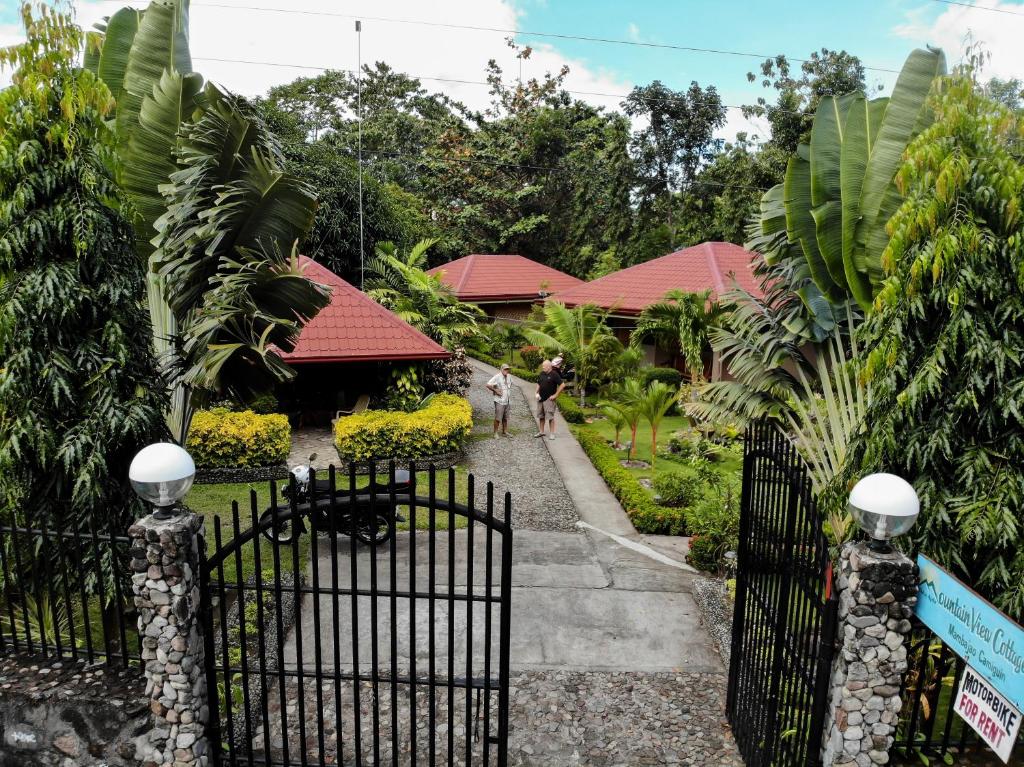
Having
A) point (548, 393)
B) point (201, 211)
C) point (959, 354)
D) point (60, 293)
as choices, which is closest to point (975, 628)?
point (959, 354)

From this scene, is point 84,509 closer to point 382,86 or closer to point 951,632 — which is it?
point 951,632

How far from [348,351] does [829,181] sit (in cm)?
963

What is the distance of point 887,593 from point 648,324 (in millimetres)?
14078

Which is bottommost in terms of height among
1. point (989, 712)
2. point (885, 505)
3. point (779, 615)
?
point (779, 615)

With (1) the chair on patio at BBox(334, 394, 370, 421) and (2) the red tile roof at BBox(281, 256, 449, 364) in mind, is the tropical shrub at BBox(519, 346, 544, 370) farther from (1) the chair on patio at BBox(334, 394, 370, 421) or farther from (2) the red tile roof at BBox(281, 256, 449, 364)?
(1) the chair on patio at BBox(334, 394, 370, 421)

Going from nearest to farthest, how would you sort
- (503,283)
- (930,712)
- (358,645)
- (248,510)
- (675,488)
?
(930,712), (358,645), (248,510), (675,488), (503,283)

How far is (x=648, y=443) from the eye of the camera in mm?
15047

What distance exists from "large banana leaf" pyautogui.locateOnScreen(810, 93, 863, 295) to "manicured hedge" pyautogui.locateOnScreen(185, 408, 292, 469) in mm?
8880

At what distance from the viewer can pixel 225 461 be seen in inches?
466

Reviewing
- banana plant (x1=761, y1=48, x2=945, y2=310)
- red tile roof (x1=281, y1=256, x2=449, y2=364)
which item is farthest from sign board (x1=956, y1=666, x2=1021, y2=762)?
red tile roof (x1=281, y1=256, x2=449, y2=364)

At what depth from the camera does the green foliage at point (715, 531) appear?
8.53 meters

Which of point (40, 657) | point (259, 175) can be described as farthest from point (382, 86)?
point (40, 657)

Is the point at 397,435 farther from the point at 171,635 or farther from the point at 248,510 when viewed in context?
the point at 171,635

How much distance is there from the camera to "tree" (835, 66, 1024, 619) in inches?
161
